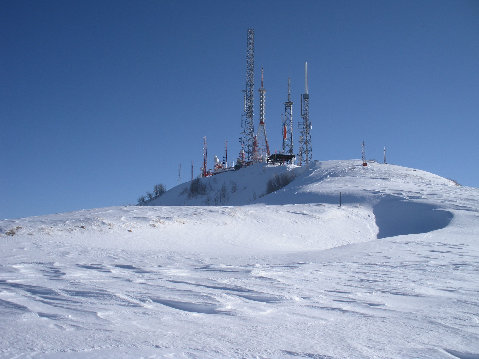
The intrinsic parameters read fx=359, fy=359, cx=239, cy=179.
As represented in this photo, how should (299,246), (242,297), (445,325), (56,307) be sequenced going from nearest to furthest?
(445,325)
(56,307)
(242,297)
(299,246)

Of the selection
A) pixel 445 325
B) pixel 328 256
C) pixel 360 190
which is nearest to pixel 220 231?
pixel 328 256

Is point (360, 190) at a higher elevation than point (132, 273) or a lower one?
higher

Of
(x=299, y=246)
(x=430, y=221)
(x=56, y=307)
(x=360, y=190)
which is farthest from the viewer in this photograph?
(x=360, y=190)

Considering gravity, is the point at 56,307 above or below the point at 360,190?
below

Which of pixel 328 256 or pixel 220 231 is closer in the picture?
pixel 328 256

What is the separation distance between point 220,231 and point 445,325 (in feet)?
33.2

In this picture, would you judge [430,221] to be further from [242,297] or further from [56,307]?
[56,307]

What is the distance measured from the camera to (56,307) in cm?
362

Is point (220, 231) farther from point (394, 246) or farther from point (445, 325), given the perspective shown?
point (445, 325)

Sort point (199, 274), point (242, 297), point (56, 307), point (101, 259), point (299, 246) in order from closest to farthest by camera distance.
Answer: point (56, 307), point (242, 297), point (199, 274), point (101, 259), point (299, 246)

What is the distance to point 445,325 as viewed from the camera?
3154 millimetres

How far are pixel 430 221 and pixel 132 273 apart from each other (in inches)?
598

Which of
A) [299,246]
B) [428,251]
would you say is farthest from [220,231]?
[428,251]

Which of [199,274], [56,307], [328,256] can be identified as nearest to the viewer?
[56,307]
